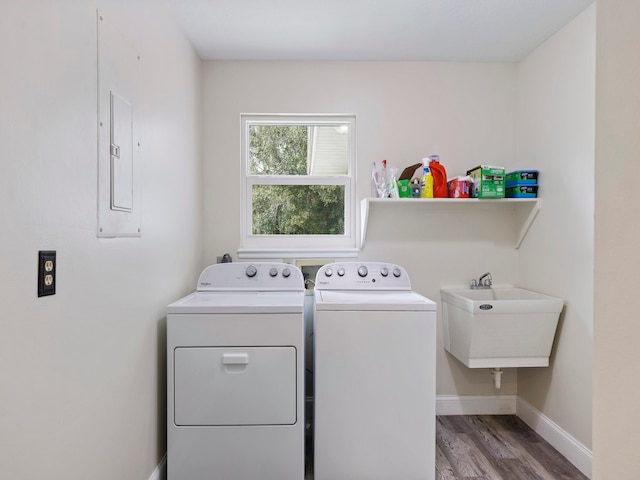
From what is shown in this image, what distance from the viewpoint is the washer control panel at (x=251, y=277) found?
7.48 feet

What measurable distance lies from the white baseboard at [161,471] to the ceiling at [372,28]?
2.26 m

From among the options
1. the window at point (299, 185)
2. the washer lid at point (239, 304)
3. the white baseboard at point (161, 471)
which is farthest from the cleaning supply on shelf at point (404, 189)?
the white baseboard at point (161, 471)

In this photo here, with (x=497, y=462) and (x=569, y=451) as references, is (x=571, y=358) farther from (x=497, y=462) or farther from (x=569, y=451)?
(x=497, y=462)

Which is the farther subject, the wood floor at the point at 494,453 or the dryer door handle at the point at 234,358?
the wood floor at the point at 494,453

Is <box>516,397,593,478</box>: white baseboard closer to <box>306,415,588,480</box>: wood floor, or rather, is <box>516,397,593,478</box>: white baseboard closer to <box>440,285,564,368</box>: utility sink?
<box>306,415,588,480</box>: wood floor

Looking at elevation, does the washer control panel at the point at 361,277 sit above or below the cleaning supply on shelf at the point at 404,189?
below

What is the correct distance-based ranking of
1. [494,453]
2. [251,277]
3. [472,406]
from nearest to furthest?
[494,453], [251,277], [472,406]

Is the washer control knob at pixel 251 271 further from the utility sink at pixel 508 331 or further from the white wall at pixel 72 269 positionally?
the utility sink at pixel 508 331

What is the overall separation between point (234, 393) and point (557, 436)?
183 centimetres

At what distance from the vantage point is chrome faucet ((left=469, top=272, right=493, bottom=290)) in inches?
103

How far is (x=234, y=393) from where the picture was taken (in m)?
1.76

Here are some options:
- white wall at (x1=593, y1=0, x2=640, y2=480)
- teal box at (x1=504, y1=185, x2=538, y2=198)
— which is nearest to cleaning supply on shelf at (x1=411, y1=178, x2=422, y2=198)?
teal box at (x1=504, y1=185, x2=538, y2=198)

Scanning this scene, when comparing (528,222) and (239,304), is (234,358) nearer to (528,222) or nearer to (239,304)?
(239,304)

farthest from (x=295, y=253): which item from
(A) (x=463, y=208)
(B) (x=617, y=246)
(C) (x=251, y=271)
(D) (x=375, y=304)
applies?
(B) (x=617, y=246)
